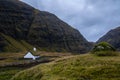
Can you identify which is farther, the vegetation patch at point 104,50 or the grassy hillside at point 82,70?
the vegetation patch at point 104,50

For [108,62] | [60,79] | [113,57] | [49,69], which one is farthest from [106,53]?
[60,79]

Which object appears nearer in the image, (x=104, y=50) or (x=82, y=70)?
(x=82, y=70)

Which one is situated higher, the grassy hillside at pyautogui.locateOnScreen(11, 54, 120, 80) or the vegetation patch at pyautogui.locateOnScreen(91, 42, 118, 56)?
the vegetation patch at pyautogui.locateOnScreen(91, 42, 118, 56)

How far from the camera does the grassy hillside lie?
126ft

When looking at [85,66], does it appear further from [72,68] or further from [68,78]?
[68,78]

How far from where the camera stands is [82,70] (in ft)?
134

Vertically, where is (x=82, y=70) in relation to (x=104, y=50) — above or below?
below

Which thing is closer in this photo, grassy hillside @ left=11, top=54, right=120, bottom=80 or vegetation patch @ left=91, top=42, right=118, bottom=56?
grassy hillside @ left=11, top=54, right=120, bottom=80

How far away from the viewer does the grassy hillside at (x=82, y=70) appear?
3851 cm

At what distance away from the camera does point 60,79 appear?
38.0 meters

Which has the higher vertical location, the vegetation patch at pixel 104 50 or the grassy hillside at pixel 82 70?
the vegetation patch at pixel 104 50

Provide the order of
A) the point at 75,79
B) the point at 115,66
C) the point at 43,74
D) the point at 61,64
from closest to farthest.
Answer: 1. the point at 75,79
2. the point at 115,66
3. the point at 43,74
4. the point at 61,64

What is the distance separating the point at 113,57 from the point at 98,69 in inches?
252

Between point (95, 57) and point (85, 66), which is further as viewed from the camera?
point (95, 57)
